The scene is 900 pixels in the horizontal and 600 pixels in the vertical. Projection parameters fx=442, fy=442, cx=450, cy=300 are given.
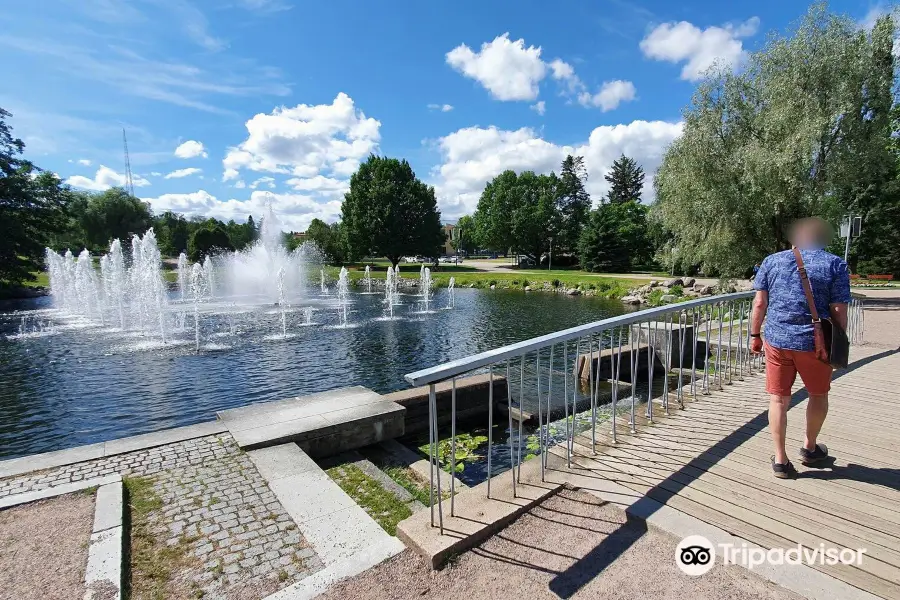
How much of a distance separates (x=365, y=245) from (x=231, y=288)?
742 inches

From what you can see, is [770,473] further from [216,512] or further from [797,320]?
[216,512]

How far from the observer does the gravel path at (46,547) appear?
2.94 metres

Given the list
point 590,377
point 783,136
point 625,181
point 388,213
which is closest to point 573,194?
point 625,181

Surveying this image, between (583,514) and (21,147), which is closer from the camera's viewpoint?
(583,514)

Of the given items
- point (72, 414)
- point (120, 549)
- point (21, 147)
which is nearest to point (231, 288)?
point (21, 147)

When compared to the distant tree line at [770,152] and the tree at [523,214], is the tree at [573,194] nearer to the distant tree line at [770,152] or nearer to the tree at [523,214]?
the tree at [523,214]

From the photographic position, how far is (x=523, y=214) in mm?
57188

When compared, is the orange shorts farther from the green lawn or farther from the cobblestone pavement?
the green lawn

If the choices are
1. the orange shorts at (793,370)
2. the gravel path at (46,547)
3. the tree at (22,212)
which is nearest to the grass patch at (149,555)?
the gravel path at (46,547)

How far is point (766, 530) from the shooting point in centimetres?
300

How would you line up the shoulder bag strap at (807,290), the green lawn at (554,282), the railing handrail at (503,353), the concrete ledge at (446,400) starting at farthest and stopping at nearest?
1. the green lawn at (554,282)
2. the concrete ledge at (446,400)
3. the shoulder bag strap at (807,290)
4. the railing handrail at (503,353)

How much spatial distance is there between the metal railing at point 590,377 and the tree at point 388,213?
37114mm

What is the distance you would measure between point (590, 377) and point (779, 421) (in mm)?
1623

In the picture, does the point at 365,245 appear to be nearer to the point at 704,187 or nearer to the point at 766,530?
the point at 704,187
